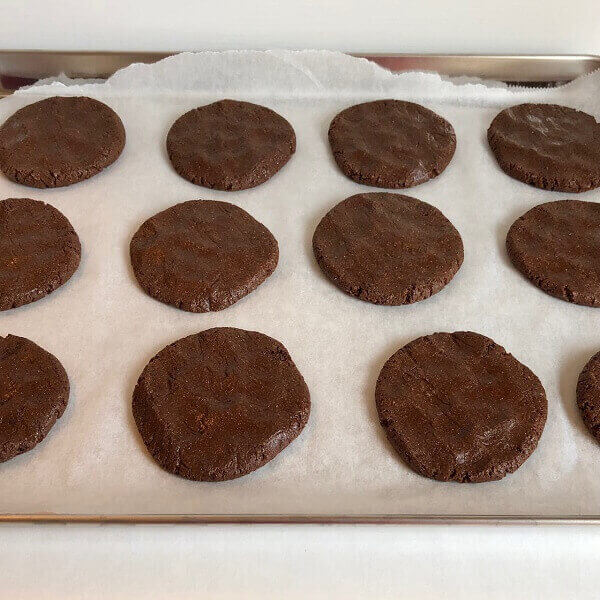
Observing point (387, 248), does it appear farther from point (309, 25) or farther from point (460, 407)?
point (309, 25)

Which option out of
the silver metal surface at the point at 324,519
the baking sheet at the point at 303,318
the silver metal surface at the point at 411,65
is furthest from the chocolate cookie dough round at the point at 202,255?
the silver metal surface at the point at 411,65

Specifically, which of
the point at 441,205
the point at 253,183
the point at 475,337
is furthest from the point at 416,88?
the point at 475,337

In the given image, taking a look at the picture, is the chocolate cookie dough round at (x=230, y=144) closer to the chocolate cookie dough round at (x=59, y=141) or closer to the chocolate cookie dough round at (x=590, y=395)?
the chocolate cookie dough round at (x=59, y=141)

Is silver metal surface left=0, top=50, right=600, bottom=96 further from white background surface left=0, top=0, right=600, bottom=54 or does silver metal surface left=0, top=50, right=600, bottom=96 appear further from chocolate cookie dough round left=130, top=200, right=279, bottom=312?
chocolate cookie dough round left=130, top=200, right=279, bottom=312

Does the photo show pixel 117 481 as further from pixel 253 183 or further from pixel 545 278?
pixel 545 278

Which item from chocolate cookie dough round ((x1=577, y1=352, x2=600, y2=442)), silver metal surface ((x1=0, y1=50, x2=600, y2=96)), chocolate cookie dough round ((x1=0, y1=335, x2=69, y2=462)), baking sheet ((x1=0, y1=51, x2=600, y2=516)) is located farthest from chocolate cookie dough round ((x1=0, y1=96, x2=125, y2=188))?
chocolate cookie dough round ((x1=577, y1=352, x2=600, y2=442))

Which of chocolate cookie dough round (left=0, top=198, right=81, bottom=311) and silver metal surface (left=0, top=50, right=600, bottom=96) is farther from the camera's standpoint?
silver metal surface (left=0, top=50, right=600, bottom=96)

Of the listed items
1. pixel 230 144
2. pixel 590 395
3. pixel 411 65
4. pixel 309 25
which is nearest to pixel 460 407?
pixel 590 395
